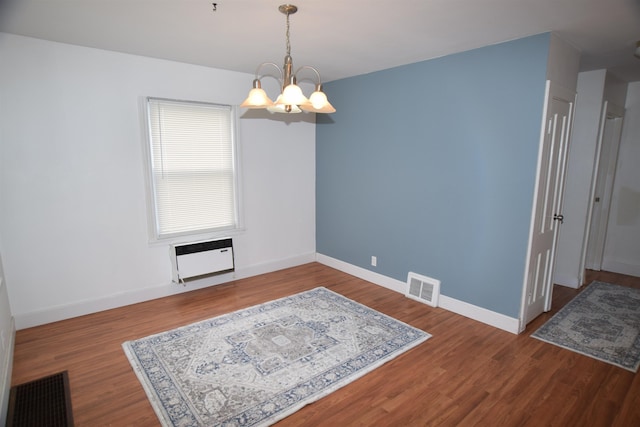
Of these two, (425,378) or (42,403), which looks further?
(425,378)

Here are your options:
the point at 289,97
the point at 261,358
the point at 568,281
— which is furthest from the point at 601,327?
the point at 289,97

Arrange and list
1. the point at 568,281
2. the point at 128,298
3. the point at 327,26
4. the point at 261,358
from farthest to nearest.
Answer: the point at 568,281, the point at 128,298, the point at 261,358, the point at 327,26

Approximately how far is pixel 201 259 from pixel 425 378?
2681 millimetres

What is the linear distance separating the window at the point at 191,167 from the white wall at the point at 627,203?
16.9 feet

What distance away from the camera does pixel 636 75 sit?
13.2 feet

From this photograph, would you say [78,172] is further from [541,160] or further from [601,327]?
[601,327]

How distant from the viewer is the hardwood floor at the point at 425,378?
2100 millimetres

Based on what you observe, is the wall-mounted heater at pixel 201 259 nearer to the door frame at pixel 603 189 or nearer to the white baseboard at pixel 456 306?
the white baseboard at pixel 456 306

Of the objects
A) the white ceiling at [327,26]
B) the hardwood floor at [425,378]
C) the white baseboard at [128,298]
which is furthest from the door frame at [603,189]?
the white baseboard at [128,298]

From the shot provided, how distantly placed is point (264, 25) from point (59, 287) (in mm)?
3057

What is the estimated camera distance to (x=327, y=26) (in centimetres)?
257

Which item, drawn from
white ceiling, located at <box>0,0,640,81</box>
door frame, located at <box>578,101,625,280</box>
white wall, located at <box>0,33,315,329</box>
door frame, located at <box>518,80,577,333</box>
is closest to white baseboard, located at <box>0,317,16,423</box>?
white wall, located at <box>0,33,315,329</box>

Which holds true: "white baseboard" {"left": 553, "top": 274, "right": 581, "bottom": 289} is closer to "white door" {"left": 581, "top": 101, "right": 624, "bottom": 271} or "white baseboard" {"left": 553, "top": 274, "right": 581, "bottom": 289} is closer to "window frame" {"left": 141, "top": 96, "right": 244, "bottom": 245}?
"white door" {"left": 581, "top": 101, "right": 624, "bottom": 271}

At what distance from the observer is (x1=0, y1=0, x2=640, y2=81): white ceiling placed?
7.25ft
